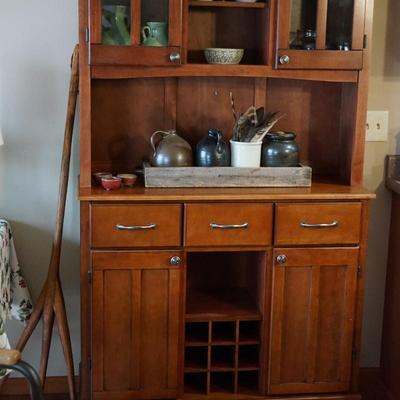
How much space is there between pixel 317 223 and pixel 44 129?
1049 millimetres

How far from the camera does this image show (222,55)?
2547 mm

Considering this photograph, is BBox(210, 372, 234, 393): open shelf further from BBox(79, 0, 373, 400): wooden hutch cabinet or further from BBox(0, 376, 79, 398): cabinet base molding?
BBox(0, 376, 79, 398): cabinet base molding

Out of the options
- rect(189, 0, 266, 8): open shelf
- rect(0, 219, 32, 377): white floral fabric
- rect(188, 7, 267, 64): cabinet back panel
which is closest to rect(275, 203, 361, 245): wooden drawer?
rect(188, 7, 267, 64): cabinet back panel

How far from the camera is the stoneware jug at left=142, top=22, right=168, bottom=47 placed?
8.12ft

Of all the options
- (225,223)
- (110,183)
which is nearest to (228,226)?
(225,223)

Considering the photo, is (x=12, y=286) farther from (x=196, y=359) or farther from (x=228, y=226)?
(x=228, y=226)

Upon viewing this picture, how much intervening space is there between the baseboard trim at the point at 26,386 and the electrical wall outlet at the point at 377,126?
1.49m

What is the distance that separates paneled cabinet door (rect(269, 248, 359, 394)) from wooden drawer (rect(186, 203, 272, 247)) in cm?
12

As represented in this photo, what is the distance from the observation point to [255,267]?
8.90 ft

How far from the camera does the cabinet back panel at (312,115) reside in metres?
2.80

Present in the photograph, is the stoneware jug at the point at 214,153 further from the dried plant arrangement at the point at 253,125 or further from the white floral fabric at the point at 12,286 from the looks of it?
the white floral fabric at the point at 12,286

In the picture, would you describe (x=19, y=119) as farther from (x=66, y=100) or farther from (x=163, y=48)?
(x=163, y=48)

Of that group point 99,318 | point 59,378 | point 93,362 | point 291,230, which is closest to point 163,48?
point 291,230

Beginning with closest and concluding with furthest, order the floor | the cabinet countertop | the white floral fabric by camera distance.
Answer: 1. the cabinet countertop
2. the white floral fabric
3. the floor
